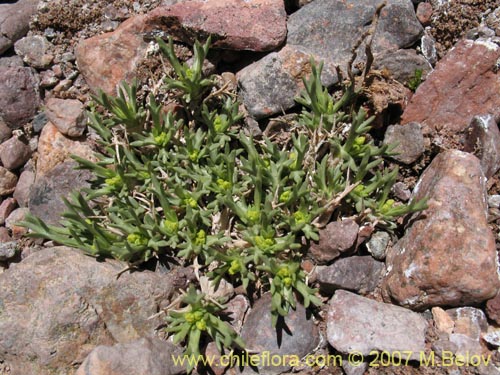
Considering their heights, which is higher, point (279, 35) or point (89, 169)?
point (279, 35)

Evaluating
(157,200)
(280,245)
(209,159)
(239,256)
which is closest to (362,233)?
(280,245)

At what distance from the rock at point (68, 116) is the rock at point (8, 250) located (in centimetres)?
113

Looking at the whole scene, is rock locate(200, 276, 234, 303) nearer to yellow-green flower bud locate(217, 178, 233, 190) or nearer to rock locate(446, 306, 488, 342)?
yellow-green flower bud locate(217, 178, 233, 190)

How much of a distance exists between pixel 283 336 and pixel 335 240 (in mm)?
816

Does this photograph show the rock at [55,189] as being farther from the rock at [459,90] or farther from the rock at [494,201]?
the rock at [494,201]

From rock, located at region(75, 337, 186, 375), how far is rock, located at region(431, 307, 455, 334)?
1.90 metres

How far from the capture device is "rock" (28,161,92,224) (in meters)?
4.28

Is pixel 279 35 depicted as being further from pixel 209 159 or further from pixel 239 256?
pixel 239 256

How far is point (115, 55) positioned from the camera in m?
4.51

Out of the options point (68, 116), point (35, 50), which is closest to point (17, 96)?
point (35, 50)

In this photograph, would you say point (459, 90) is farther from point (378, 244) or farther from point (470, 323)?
point (470, 323)

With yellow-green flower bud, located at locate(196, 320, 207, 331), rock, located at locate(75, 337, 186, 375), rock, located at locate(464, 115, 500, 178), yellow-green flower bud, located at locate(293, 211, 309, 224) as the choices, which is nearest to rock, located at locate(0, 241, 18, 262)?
rock, located at locate(75, 337, 186, 375)

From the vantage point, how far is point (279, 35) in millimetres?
4277

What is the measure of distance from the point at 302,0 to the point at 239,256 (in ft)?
8.39
